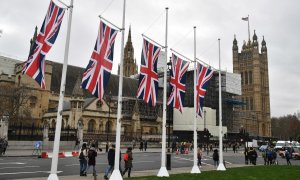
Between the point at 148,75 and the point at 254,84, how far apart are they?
136292 millimetres

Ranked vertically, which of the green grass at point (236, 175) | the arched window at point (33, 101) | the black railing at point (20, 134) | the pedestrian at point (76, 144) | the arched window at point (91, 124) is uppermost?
the arched window at point (33, 101)

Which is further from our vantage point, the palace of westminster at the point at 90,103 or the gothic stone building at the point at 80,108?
the palace of westminster at the point at 90,103

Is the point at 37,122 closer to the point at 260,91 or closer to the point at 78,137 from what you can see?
the point at 78,137

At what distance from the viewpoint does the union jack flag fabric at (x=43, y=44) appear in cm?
1228

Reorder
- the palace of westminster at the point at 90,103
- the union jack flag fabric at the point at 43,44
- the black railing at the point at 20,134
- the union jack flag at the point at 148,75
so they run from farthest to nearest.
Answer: the palace of westminster at the point at 90,103
the black railing at the point at 20,134
the union jack flag at the point at 148,75
the union jack flag fabric at the point at 43,44

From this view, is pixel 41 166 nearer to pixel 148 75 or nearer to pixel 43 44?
pixel 148 75

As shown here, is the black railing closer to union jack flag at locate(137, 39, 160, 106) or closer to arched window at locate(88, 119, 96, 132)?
arched window at locate(88, 119, 96, 132)

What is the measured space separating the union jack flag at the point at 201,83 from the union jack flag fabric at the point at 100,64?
784 cm

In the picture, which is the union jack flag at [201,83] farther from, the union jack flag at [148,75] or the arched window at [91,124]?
the arched window at [91,124]

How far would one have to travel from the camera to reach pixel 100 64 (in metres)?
13.5

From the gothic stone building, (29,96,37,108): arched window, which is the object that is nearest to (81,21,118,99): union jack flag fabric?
the gothic stone building

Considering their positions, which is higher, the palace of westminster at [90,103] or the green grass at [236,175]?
the palace of westminster at [90,103]

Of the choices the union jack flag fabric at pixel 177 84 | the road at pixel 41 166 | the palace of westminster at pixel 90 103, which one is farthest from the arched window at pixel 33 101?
the union jack flag fabric at pixel 177 84

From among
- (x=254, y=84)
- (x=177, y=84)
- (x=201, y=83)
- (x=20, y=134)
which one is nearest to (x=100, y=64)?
(x=177, y=84)
